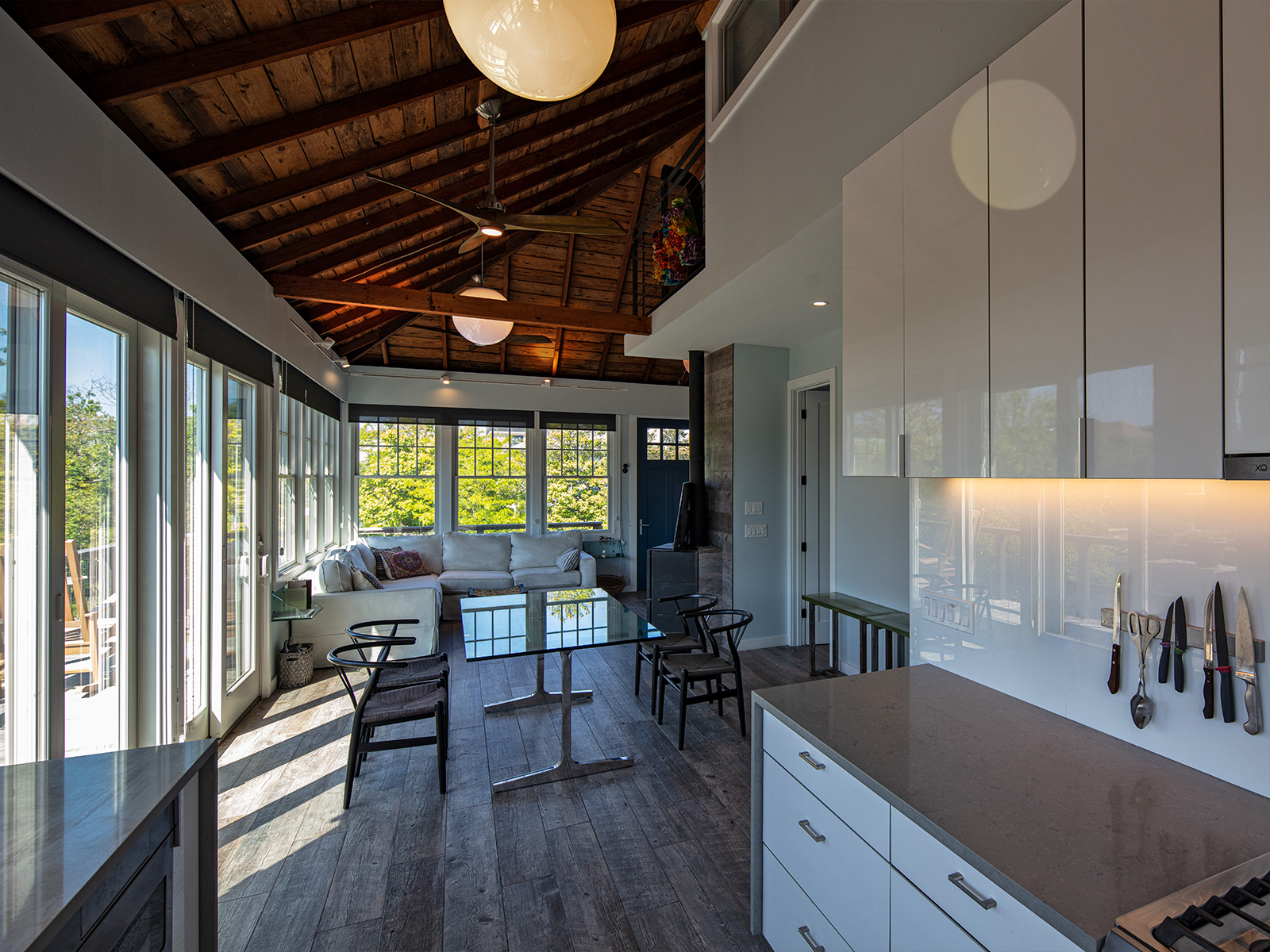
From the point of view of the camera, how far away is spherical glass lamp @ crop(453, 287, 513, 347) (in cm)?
435

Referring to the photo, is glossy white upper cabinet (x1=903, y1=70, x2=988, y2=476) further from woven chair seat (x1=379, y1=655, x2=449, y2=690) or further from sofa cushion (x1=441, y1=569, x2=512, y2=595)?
sofa cushion (x1=441, y1=569, x2=512, y2=595)

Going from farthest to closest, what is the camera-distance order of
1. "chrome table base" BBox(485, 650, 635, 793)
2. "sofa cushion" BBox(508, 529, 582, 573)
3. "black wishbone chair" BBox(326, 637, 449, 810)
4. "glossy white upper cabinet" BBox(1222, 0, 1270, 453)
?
"sofa cushion" BBox(508, 529, 582, 573)
"chrome table base" BBox(485, 650, 635, 793)
"black wishbone chair" BBox(326, 637, 449, 810)
"glossy white upper cabinet" BBox(1222, 0, 1270, 453)

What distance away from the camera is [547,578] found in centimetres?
691

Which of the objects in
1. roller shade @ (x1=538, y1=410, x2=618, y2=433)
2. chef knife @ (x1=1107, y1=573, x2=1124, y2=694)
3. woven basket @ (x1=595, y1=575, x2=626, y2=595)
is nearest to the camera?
chef knife @ (x1=1107, y1=573, x2=1124, y2=694)

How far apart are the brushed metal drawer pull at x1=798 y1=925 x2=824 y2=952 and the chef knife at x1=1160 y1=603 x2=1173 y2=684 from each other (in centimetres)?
109

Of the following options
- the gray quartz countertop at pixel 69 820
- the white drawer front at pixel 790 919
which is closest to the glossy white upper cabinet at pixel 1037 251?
the white drawer front at pixel 790 919

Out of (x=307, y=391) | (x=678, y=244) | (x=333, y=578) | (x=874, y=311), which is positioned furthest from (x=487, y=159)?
(x=333, y=578)

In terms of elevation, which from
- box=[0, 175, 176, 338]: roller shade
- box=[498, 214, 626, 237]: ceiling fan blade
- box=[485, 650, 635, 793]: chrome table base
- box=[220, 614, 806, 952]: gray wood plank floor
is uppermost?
box=[498, 214, 626, 237]: ceiling fan blade

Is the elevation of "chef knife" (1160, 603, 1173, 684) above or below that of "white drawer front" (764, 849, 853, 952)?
above

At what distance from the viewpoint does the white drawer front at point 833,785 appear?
4.30 ft

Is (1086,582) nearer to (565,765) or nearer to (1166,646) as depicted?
(1166,646)

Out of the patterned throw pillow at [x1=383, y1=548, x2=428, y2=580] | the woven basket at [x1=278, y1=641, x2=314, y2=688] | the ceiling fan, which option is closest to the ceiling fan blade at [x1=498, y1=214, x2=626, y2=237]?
the ceiling fan

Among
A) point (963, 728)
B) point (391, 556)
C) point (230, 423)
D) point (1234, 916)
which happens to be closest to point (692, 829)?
point (963, 728)

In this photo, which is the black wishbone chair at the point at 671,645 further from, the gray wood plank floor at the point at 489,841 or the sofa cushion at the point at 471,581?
the sofa cushion at the point at 471,581
